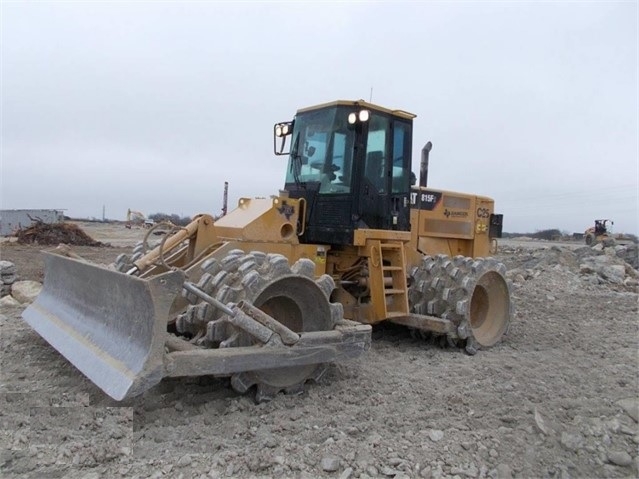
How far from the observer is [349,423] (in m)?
4.12

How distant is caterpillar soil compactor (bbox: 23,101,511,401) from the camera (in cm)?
409

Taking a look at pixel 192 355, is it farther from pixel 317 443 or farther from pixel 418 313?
pixel 418 313

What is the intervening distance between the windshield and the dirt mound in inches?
693

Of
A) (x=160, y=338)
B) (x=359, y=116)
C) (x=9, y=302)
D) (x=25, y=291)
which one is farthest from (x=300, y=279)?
(x=25, y=291)

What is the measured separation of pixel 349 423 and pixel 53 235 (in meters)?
20.7

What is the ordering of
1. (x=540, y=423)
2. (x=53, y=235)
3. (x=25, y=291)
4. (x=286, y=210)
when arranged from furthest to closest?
(x=53, y=235) < (x=25, y=291) < (x=286, y=210) < (x=540, y=423)

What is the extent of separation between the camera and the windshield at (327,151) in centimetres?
628

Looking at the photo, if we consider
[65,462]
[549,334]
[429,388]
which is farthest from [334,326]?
[549,334]

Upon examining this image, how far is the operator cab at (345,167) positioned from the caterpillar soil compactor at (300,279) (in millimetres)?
16

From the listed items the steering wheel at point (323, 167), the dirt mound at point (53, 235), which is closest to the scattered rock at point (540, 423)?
the steering wheel at point (323, 167)

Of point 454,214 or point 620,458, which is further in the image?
point 454,214

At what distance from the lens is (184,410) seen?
13.7ft

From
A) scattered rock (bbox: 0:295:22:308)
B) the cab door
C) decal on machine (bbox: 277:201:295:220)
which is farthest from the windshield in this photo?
scattered rock (bbox: 0:295:22:308)

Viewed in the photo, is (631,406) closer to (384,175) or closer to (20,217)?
(384,175)
